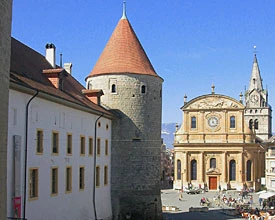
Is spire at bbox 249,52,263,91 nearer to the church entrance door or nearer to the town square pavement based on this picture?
the church entrance door

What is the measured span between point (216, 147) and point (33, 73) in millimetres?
45074

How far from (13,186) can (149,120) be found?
14.4m

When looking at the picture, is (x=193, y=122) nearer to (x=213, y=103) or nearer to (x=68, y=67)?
(x=213, y=103)

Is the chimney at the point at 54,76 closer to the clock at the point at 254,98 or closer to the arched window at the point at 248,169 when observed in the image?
the arched window at the point at 248,169

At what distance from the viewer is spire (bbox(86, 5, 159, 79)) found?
3183 cm

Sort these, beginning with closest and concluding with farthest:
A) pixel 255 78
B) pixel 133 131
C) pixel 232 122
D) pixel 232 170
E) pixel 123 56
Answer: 1. pixel 133 131
2. pixel 123 56
3. pixel 232 170
4. pixel 232 122
5. pixel 255 78

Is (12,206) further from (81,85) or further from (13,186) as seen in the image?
(81,85)

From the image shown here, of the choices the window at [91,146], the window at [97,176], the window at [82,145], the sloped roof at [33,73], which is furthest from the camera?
the window at [97,176]

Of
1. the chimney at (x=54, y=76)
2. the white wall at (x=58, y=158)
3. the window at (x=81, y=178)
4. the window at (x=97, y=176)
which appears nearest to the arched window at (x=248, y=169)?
the white wall at (x=58, y=158)

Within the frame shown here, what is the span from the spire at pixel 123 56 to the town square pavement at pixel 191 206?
11887mm

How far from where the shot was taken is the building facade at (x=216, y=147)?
6475cm

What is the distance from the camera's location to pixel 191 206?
47875 mm

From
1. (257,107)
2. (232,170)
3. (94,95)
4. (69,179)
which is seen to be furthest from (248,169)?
(69,179)

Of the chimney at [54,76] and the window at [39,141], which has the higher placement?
the chimney at [54,76]
